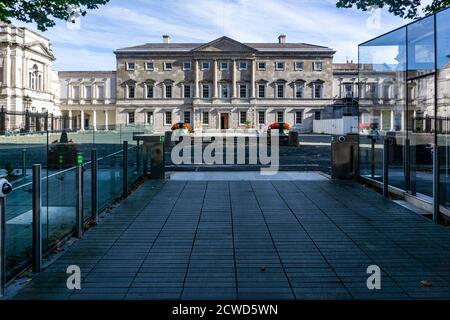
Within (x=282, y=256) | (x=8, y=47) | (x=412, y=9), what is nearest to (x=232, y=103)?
(x=8, y=47)

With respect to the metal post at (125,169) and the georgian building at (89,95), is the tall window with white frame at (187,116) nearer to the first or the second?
the georgian building at (89,95)

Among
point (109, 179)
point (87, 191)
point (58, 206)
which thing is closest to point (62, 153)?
point (109, 179)

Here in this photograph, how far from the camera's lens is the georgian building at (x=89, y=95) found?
8344 centimetres

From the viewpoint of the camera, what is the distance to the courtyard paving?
202 inches

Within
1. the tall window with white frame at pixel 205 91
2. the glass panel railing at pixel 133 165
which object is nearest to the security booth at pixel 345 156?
the glass panel railing at pixel 133 165

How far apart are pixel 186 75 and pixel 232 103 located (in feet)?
26.1

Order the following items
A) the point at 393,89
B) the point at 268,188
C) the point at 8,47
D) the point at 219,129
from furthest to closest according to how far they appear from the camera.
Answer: the point at 219,129 → the point at 8,47 → the point at 268,188 → the point at 393,89

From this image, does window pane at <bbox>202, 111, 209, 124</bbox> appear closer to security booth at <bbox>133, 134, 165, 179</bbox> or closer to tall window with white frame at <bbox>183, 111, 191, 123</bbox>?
tall window with white frame at <bbox>183, 111, 191, 123</bbox>

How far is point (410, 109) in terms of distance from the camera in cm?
1095

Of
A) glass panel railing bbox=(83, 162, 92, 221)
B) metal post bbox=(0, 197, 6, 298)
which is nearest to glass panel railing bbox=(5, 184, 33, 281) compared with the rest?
metal post bbox=(0, 197, 6, 298)

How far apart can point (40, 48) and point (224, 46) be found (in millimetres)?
25782

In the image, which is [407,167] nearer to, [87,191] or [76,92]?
[87,191]
